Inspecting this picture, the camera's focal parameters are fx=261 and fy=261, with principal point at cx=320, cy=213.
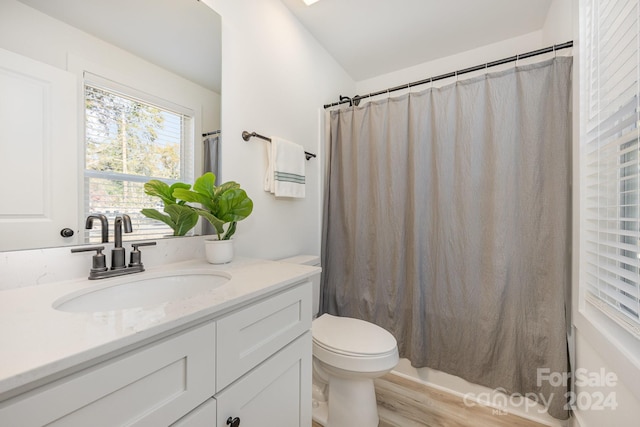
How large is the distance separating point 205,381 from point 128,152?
2.69 feet

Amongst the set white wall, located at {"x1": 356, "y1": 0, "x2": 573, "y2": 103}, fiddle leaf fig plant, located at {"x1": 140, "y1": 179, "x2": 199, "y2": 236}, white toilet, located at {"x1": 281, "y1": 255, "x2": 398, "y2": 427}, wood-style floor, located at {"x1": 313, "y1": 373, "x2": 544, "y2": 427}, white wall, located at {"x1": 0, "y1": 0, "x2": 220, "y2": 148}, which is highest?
white wall, located at {"x1": 356, "y1": 0, "x2": 573, "y2": 103}

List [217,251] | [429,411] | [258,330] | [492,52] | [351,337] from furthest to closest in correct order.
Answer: [492,52] → [429,411] → [351,337] → [217,251] → [258,330]

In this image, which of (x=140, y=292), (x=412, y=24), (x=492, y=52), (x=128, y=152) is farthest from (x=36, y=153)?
(x=492, y=52)

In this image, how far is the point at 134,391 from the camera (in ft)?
1.59

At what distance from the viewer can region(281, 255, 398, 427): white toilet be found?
1160mm

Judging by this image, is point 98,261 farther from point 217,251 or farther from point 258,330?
point 258,330

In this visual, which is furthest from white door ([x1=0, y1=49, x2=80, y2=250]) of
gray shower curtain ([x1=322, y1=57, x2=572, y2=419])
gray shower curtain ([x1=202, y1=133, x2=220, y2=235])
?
gray shower curtain ([x1=322, y1=57, x2=572, y2=419])

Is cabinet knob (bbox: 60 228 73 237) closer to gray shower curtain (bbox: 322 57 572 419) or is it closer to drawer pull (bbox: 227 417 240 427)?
drawer pull (bbox: 227 417 240 427)

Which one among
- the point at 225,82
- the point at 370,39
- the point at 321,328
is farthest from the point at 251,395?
the point at 370,39

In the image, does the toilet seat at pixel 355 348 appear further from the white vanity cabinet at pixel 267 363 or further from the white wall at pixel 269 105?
the white wall at pixel 269 105

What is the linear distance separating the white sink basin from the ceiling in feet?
5.49

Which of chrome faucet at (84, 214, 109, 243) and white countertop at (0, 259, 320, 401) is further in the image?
chrome faucet at (84, 214, 109, 243)

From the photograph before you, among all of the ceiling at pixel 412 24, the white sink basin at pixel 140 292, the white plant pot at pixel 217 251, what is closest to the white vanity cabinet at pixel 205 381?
the white sink basin at pixel 140 292

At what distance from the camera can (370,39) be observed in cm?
184
